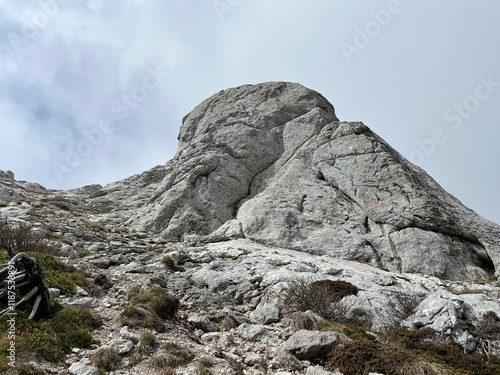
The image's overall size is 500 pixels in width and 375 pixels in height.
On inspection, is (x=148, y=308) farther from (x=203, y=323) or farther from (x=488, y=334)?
(x=488, y=334)

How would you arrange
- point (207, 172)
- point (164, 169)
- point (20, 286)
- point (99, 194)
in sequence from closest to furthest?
point (20, 286) → point (207, 172) → point (99, 194) → point (164, 169)

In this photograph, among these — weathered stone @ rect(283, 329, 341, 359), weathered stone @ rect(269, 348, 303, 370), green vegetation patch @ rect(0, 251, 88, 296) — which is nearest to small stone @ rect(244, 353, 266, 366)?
weathered stone @ rect(269, 348, 303, 370)

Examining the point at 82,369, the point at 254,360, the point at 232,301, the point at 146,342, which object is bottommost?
the point at 254,360

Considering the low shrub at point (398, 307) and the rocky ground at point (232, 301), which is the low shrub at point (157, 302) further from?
the low shrub at point (398, 307)

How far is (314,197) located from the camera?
39469 millimetres

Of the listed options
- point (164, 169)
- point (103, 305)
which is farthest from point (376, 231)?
point (164, 169)

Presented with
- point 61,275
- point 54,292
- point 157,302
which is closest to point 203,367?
point 157,302

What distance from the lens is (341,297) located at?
19.8 m

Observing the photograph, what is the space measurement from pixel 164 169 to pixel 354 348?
57.9 metres

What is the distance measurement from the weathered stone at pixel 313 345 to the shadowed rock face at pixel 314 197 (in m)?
18.9

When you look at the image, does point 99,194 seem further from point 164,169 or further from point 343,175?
point 343,175

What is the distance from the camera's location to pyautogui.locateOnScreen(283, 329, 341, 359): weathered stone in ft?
41.4

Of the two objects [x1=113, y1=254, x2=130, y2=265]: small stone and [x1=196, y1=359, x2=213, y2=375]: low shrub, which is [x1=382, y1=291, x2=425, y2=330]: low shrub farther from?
[x1=113, y1=254, x2=130, y2=265]: small stone

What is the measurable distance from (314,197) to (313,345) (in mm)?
27510
